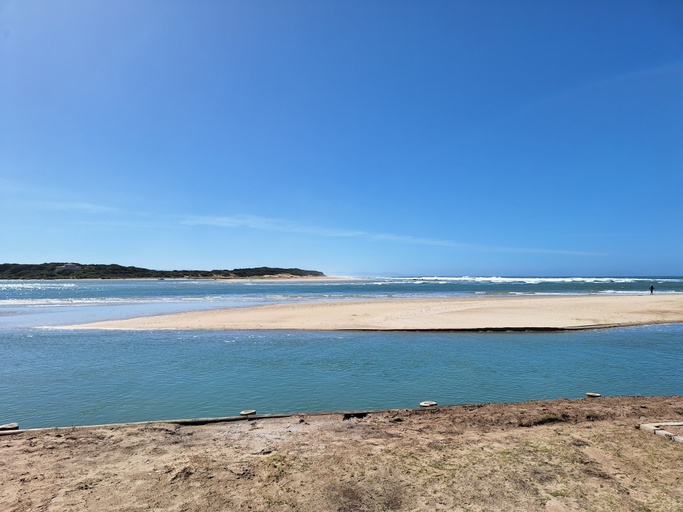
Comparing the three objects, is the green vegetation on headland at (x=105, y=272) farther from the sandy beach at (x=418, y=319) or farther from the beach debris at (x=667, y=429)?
the beach debris at (x=667, y=429)

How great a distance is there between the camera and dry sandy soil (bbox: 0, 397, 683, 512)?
17.0 ft

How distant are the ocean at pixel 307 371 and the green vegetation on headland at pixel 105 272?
152354mm

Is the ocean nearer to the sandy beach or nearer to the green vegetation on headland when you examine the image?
the sandy beach

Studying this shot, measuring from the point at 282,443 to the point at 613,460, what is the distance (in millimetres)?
5222

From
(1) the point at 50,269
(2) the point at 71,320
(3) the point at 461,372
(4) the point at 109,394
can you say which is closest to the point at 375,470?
(3) the point at 461,372

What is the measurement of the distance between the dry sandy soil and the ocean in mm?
1967

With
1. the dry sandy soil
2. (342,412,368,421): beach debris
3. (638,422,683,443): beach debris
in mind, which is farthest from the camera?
(342,412,368,421): beach debris

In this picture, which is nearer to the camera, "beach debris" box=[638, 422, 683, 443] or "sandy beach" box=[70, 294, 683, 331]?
"beach debris" box=[638, 422, 683, 443]

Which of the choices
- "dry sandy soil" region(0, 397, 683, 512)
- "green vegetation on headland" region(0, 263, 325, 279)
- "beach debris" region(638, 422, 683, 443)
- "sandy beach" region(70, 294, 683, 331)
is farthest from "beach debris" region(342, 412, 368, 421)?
"green vegetation on headland" region(0, 263, 325, 279)

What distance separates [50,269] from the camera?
163 m

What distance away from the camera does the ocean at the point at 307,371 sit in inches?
411

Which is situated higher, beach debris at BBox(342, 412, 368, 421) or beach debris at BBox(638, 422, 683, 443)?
beach debris at BBox(638, 422, 683, 443)

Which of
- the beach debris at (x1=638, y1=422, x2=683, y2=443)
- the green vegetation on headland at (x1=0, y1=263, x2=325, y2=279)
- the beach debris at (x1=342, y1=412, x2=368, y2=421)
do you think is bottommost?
the beach debris at (x1=342, y1=412, x2=368, y2=421)

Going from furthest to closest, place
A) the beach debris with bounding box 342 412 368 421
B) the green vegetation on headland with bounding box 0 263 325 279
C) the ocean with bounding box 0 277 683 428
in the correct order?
the green vegetation on headland with bounding box 0 263 325 279 → the ocean with bounding box 0 277 683 428 → the beach debris with bounding box 342 412 368 421
